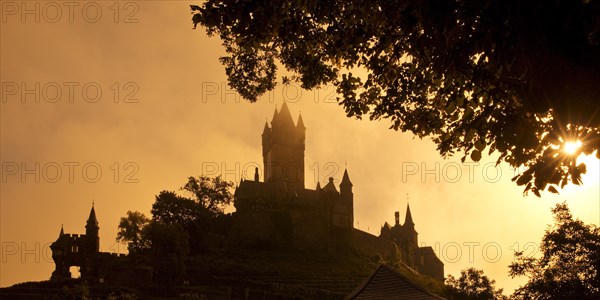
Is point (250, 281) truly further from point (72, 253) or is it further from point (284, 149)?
point (284, 149)

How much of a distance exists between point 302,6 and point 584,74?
18.7ft

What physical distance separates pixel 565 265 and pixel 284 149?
78540 millimetres

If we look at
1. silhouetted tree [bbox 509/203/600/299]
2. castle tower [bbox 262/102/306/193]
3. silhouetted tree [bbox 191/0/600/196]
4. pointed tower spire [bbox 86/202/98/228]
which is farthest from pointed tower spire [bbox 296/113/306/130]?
silhouetted tree [bbox 191/0/600/196]

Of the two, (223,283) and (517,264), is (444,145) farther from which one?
(223,283)

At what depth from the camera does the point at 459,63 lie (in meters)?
10.1

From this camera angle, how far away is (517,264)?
24.3 meters

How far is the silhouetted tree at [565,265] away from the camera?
22844mm

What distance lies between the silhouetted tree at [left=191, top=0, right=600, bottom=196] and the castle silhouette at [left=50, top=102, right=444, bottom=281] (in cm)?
4980

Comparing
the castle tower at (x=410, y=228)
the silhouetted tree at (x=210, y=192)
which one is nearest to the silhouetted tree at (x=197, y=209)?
the silhouetted tree at (x=210, y=192)

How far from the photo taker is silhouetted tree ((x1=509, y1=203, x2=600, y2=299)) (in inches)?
899

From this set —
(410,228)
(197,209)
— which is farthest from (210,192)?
(410,228)

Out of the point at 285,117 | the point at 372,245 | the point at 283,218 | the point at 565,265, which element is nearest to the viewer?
the point at 565,265

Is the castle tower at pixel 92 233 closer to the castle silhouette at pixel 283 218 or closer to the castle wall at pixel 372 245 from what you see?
the castle silhouette at pixel 283 218

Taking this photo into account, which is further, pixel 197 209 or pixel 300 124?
pixel 300 124
